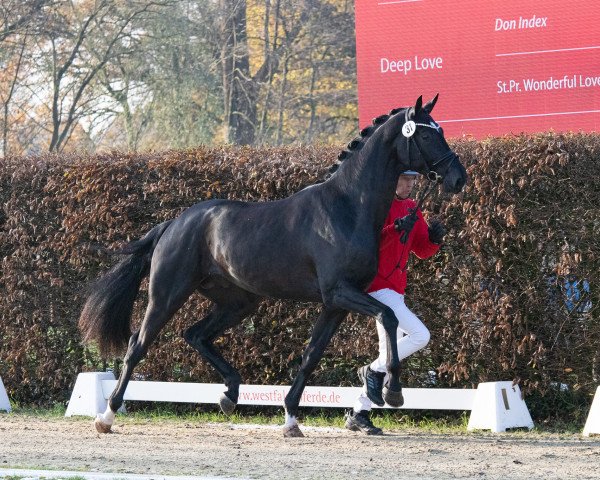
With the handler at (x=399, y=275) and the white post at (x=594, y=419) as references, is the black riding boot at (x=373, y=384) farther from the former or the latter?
the white post at (x=594, y=419)

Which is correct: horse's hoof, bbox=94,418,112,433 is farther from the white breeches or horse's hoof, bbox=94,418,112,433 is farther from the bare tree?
the bare tree

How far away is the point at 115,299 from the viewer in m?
7.78

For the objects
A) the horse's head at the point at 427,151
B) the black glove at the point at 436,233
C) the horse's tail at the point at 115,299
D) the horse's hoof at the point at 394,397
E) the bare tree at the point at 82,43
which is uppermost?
the bare tree at the point at 82,43

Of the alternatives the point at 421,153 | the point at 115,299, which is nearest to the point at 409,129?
the point at 421,153

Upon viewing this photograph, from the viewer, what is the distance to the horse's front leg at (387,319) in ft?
21.2

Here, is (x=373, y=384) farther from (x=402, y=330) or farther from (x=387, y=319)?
(x=387, y=319)

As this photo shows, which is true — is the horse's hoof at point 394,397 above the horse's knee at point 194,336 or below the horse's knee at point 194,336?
below

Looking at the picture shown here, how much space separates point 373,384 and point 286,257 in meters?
1.06

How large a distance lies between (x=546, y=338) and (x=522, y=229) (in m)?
0.83

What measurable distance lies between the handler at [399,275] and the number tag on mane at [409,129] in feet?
1.41

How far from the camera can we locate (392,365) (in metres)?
6.48

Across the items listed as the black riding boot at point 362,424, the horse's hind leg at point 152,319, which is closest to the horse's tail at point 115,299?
the horse's hind leg at point 152,319

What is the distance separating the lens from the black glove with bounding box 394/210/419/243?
662 centimetres

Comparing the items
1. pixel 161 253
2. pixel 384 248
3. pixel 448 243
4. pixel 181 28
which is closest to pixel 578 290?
pixel 448 243
